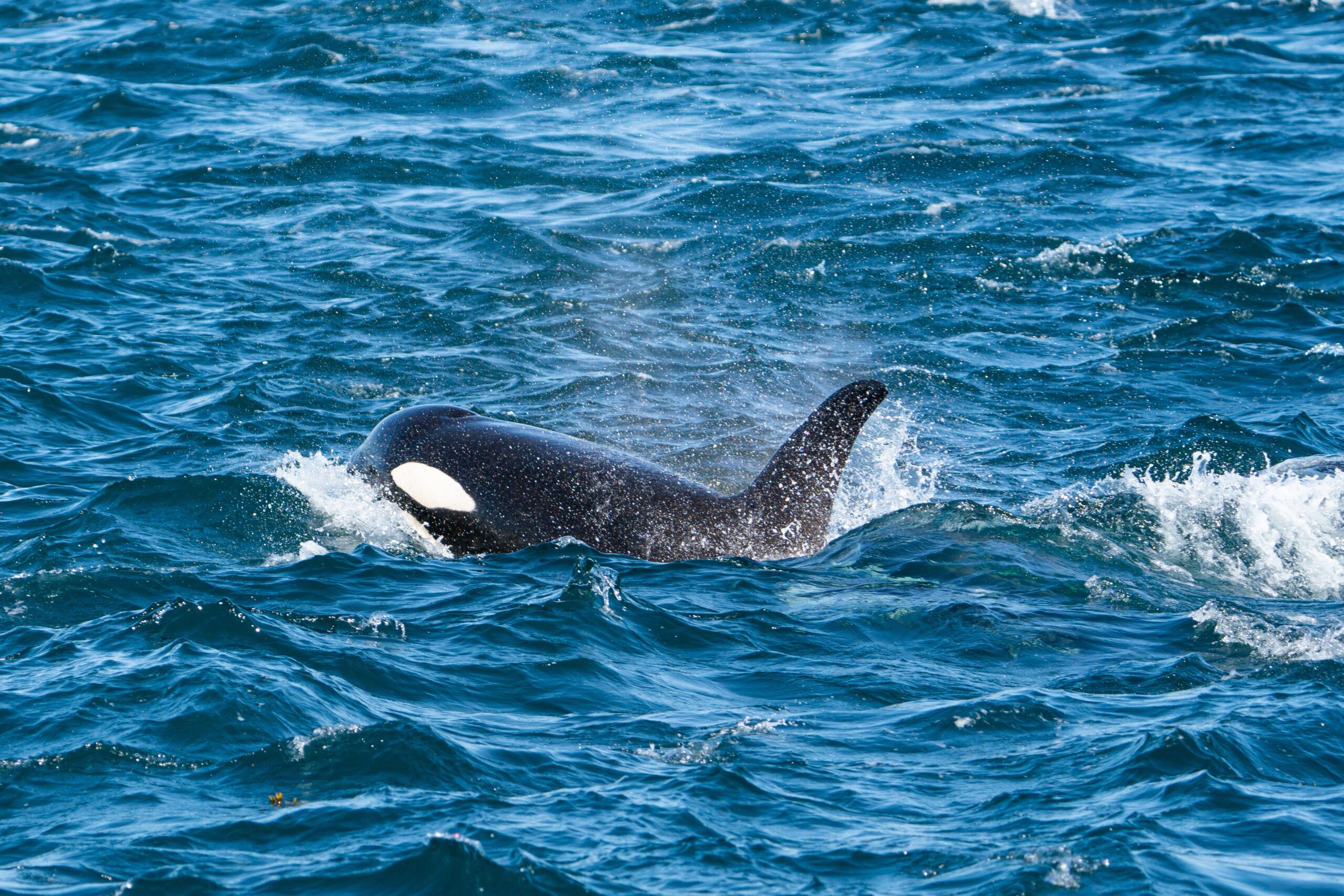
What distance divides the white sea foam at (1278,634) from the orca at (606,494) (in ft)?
9.26

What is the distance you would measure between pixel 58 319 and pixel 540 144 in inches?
439

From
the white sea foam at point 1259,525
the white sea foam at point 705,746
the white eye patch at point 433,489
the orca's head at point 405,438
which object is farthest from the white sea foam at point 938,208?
the white sea foam at point 705,746

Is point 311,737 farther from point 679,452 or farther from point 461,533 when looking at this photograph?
point 679,452

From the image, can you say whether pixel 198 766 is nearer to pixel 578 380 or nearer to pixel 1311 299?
pixel 578 380

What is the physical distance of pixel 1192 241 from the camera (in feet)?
70.6

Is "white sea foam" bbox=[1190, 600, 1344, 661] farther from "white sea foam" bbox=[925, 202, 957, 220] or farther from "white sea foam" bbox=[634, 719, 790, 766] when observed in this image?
"white sea foam" bbox=[925, 202, 957, 220]

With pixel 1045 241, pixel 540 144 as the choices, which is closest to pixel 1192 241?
pixel 1045 241

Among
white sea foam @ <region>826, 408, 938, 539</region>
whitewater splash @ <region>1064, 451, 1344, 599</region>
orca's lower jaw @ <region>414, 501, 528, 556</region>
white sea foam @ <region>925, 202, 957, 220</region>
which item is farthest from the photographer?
white sea foam @ <region>925, 202, 957, 220</region>

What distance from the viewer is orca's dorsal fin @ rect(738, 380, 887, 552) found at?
1080 centimetres

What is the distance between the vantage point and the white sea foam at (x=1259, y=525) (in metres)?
11.4

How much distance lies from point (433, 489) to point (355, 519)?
1.01 metres

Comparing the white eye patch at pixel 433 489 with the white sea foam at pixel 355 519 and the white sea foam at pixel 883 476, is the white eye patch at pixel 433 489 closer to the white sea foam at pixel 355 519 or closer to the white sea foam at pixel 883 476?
the white sea foam at pixel 355 519

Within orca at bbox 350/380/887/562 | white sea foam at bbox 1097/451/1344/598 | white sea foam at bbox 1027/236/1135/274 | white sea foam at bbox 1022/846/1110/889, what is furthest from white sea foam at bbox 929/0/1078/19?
white sea foam at bbox 1022/846/1110/889

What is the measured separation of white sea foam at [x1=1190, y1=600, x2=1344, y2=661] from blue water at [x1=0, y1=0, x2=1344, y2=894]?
4 centimetres
